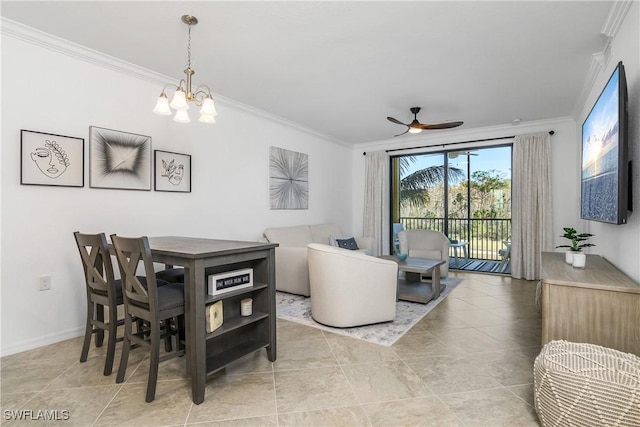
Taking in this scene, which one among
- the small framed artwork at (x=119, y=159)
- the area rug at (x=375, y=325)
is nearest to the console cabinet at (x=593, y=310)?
the area rug at (x=375, y=325)

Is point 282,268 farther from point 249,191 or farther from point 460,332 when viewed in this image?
point 460,332

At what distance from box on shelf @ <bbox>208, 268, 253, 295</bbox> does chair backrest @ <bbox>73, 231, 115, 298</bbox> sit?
2.30ft

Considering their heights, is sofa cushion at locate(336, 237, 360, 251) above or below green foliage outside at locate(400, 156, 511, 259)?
below

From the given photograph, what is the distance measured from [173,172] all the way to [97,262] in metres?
1.44

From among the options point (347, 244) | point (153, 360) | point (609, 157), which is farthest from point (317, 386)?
point (347, 244)

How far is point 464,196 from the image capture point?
6.11m

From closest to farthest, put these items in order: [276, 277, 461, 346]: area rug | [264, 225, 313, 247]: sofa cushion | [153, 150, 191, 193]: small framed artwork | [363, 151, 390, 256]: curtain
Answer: [276, 277, 461, 346]: area rug < [153, 150, 191, 193]: small framed artwork < [264, 225, 313, 247]: sofa cushion < [363, 151, 390, 256]: curtain

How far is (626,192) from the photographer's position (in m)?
1.95

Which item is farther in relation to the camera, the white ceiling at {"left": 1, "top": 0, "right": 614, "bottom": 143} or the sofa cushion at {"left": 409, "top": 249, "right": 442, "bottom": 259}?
the sofa cushion at {"left": 409, "top": 249, "right": 442, "bottom": 259}

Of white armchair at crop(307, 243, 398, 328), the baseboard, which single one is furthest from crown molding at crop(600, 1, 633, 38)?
the baseboard

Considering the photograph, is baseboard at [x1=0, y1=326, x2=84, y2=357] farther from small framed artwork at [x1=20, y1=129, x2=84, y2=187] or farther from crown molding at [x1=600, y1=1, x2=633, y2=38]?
crown molding at [x1=600, y1=1, x2=633, y2=38]

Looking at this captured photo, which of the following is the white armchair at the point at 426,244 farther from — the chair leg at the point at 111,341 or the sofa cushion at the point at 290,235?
the chair leg at the point at 111,341

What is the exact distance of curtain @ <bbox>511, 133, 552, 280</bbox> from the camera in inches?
198

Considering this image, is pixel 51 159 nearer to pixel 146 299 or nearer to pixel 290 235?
pixel 146 299
